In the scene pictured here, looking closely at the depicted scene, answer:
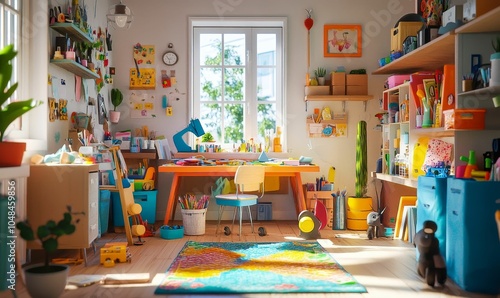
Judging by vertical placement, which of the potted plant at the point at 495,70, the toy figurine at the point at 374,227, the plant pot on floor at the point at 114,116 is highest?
the potted plant at the point at 495,70

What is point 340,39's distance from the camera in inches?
251

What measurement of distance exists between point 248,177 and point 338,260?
1.35 m

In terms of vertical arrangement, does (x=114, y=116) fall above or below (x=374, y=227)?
above

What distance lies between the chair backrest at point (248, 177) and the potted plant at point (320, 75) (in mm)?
1609

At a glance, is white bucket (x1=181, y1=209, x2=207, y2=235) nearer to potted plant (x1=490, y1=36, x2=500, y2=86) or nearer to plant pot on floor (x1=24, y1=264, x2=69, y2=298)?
plant pot on floor (x1=24, y1=264, x2=69, y2=298)

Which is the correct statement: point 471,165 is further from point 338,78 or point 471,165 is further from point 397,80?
point 338,78

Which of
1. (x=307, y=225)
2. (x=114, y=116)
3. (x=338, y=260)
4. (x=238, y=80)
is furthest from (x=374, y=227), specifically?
(x=114, y=116)

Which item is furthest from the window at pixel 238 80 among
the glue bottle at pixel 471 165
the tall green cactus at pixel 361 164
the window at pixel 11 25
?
the glue bottle at pixel 471 165

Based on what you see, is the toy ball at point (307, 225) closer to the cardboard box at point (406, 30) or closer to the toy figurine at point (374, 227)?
the toy figurine at point (374, 227)

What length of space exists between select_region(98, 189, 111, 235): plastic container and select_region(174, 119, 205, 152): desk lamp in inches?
44.5

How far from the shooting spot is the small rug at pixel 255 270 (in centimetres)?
325

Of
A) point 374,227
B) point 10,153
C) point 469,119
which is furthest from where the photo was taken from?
point 374,227

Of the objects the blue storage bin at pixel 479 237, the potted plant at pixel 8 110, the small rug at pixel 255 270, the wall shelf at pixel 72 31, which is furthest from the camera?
the wall shelf at pixel 72 31

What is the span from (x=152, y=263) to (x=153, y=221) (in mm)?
1857
